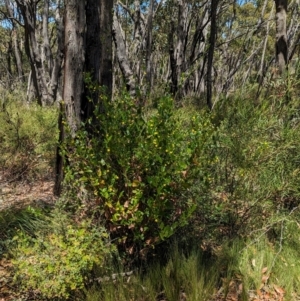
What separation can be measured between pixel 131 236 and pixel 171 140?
865mm

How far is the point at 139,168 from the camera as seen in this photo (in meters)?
2.68

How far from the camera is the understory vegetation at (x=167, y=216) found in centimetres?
251

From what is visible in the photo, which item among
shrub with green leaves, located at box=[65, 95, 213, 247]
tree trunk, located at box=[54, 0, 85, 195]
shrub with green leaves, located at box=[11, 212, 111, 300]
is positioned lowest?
shrub with green leaves, located at box=[11, 212, 111, 300]

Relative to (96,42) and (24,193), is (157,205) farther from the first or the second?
(24,193)

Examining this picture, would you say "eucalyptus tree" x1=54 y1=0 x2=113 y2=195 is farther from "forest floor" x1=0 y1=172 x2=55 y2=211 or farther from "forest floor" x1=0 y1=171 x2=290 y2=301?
"forest floor" x1=0 y1=171 x2=290 y2=301

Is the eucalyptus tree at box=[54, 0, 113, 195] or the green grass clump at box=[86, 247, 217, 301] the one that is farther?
the eucalyptus tree at box=[54, 0, 113, 195]

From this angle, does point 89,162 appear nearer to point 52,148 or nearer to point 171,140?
point 171,140

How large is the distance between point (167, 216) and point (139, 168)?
43 cm

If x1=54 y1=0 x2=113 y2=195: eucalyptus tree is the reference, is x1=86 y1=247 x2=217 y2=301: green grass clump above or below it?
below

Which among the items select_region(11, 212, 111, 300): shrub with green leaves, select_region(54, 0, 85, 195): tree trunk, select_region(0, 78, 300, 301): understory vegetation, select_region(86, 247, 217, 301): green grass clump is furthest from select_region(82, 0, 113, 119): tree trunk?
select_region(86, 247, 217, 301): green grass clump

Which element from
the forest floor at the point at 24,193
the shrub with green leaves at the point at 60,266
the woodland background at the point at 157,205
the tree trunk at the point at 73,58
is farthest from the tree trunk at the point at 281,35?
the shrub with green leaves at the point at 60,266

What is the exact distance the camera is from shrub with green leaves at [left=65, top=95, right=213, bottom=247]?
2531 millimetres

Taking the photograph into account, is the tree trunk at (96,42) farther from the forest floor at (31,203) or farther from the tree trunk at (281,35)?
the tree trunk at (281,35)

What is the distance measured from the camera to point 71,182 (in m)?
3.09
